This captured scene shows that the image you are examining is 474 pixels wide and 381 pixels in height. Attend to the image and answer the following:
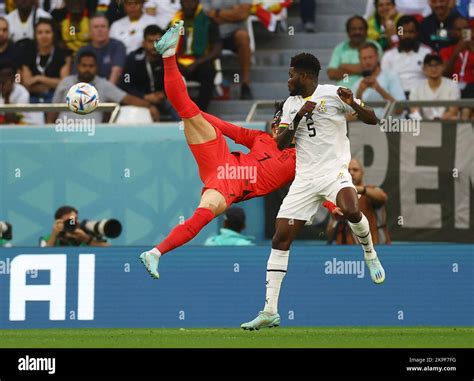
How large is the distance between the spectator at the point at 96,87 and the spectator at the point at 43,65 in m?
0.34

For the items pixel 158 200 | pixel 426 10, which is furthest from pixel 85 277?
pixel 426 10

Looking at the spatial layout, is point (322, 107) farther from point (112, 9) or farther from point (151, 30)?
point (112, 9)

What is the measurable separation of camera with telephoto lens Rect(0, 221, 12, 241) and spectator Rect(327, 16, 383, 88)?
4771 mm

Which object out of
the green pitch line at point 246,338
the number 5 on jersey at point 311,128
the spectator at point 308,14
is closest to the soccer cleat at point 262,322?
the green pitch line at point 246,338

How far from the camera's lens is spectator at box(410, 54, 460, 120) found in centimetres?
1739

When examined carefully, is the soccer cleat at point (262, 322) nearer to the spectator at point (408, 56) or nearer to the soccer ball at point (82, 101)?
the soccer ball at point (82, 101)

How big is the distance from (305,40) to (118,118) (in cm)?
305

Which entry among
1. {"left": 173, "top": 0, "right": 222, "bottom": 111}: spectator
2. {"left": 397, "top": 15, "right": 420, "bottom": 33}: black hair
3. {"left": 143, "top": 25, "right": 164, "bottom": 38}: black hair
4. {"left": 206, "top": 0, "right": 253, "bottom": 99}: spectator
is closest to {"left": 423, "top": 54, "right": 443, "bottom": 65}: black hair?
{"left": 397, "top": 15, "right": 420, "bottom": 33}: black hair

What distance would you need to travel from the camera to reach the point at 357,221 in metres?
12.6

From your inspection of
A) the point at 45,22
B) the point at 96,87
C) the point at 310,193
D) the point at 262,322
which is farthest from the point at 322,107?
the point at 45,22

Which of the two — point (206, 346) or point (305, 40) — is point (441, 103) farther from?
point (206, 346)

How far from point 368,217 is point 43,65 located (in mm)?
5395

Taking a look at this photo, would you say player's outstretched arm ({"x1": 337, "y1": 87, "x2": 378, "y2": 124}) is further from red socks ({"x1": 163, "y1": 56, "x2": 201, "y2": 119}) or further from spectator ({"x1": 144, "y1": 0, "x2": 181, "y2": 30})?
spectator ({"x1": 144, "y1": 0, "x2": 181, "y2": 30})

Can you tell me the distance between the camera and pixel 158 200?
16.9 metres
